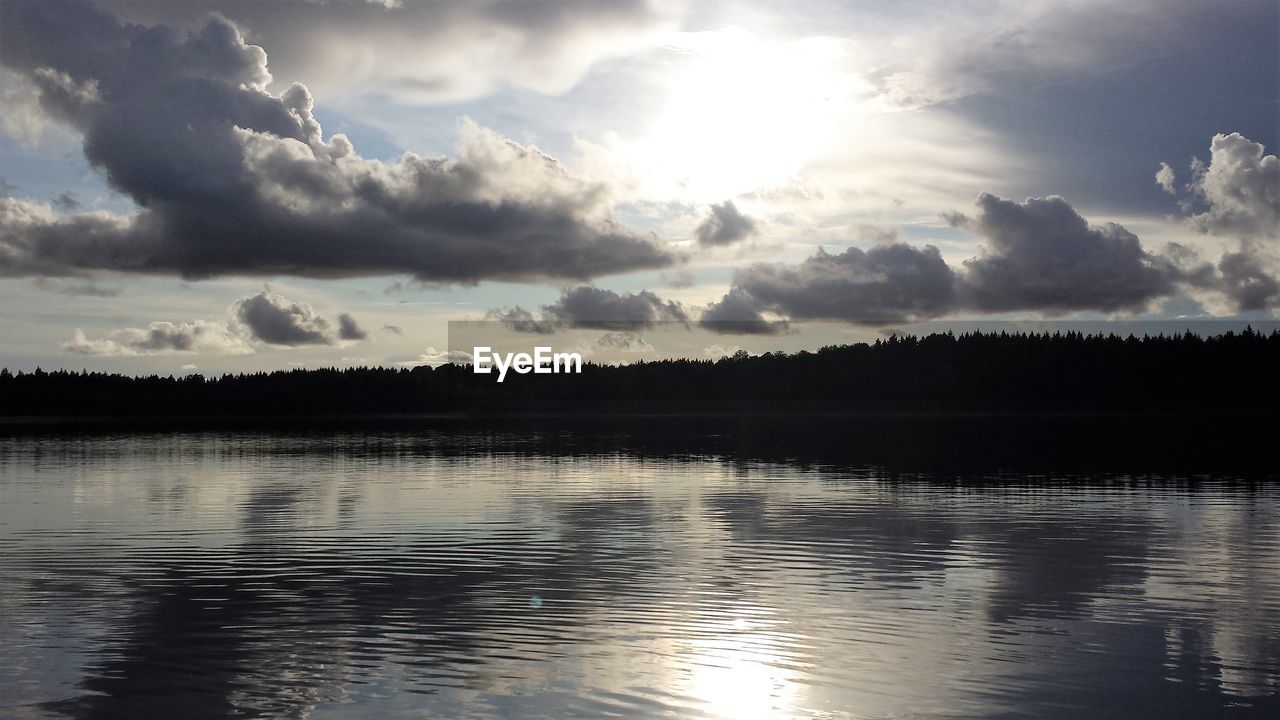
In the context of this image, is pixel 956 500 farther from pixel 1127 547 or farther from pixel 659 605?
pixel 659 605

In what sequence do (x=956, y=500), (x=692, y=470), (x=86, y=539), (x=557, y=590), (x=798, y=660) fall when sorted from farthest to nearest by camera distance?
(x=692, y=470) < (x=956, y=500) < (x=86, y=539) < (x=557, y=590) < (x=798, y=660)

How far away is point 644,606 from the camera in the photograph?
23.8 meters

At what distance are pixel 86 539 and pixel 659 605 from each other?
22.6m

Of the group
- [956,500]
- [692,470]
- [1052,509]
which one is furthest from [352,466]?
[1052,509]

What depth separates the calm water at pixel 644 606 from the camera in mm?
16875

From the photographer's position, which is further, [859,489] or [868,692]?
[859,489]

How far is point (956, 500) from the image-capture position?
160ft

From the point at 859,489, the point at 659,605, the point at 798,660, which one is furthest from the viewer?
the point at 859,489

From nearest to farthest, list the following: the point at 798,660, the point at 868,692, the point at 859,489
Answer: the point at 868,692
the point at 798,660
the point at 859,489

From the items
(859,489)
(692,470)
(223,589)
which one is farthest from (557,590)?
(692,470)

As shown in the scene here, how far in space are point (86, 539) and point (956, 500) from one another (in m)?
35.5

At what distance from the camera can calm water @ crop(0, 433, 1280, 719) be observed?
1688 centimetres

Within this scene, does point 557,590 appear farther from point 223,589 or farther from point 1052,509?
point 1052,509

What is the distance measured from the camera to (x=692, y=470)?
6988 cm
